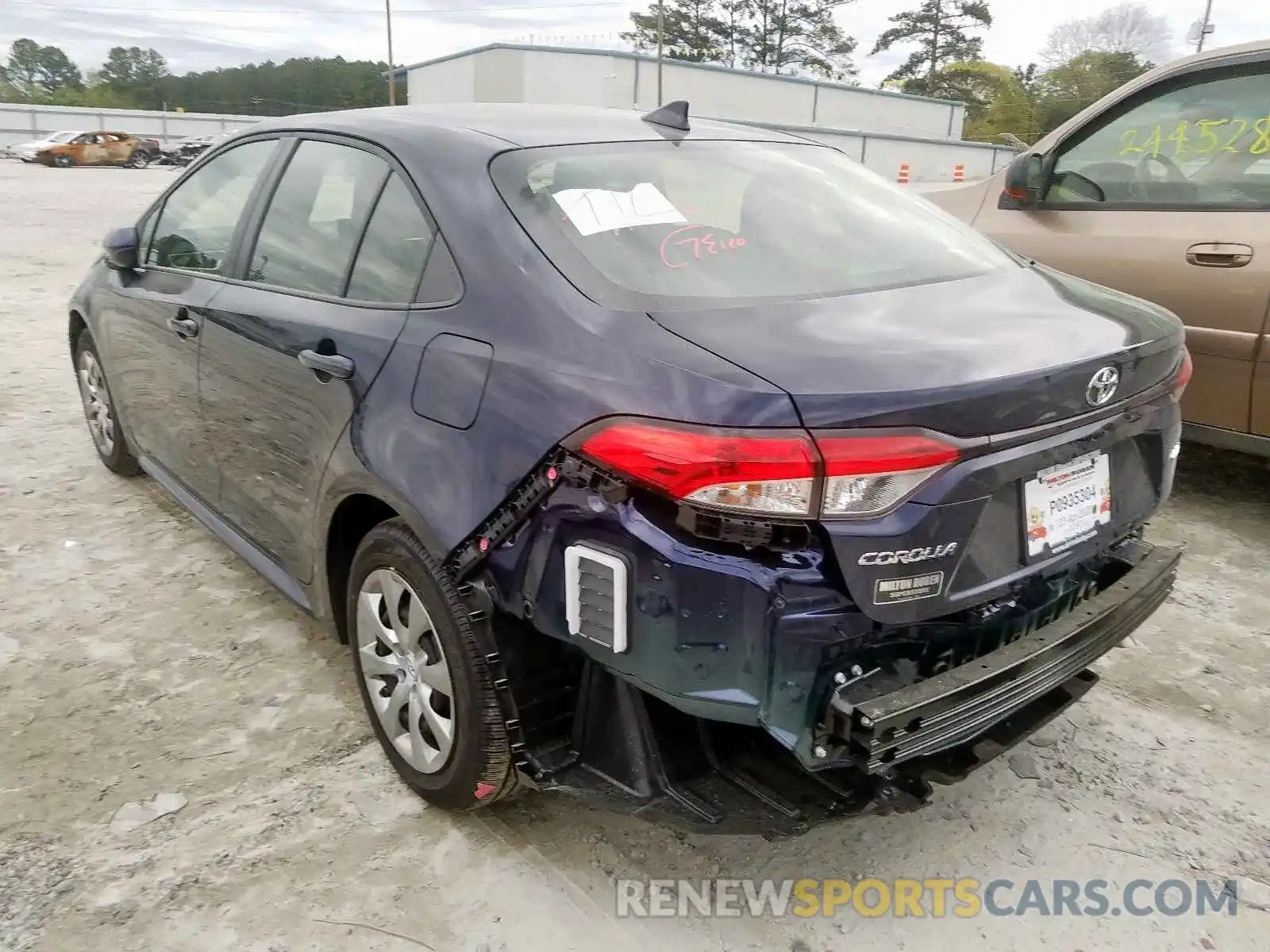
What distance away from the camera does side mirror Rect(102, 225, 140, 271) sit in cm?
379

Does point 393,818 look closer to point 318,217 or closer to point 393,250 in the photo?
point 393,250

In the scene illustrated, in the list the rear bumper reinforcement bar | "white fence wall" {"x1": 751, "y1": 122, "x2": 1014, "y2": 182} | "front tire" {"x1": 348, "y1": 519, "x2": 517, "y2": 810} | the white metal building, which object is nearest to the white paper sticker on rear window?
"front tire" {"x1": 348, "y1": 519, "x2": 517, "y2": 810}

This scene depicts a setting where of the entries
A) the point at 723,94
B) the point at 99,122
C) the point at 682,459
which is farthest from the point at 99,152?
the point at 682,459

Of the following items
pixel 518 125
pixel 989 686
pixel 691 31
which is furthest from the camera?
pixel 691 31

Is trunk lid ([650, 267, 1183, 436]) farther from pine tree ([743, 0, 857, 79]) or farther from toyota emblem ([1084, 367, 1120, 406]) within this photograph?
pine tree ([743, 0, 857, 79])

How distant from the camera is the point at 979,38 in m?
69.2

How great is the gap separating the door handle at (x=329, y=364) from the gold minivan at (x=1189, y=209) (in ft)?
10.9

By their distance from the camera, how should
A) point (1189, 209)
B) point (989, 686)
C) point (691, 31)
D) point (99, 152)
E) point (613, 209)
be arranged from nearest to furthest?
point (989, 686)
point (613, 209)
point (1189, 209)
point (99, 152)
point (691, 31)

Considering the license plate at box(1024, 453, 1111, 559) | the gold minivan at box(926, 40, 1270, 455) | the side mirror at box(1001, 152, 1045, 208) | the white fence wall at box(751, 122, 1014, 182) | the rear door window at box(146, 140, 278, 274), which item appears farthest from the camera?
the white fence wall at box(751, 122, 1014, 182)

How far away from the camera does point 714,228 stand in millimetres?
2359

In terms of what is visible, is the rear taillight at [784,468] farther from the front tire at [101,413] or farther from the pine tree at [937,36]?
the pine tree at [937,36]

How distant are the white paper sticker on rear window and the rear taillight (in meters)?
0.70

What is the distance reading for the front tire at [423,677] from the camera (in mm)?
2182

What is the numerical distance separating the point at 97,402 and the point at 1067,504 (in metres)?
4.28
